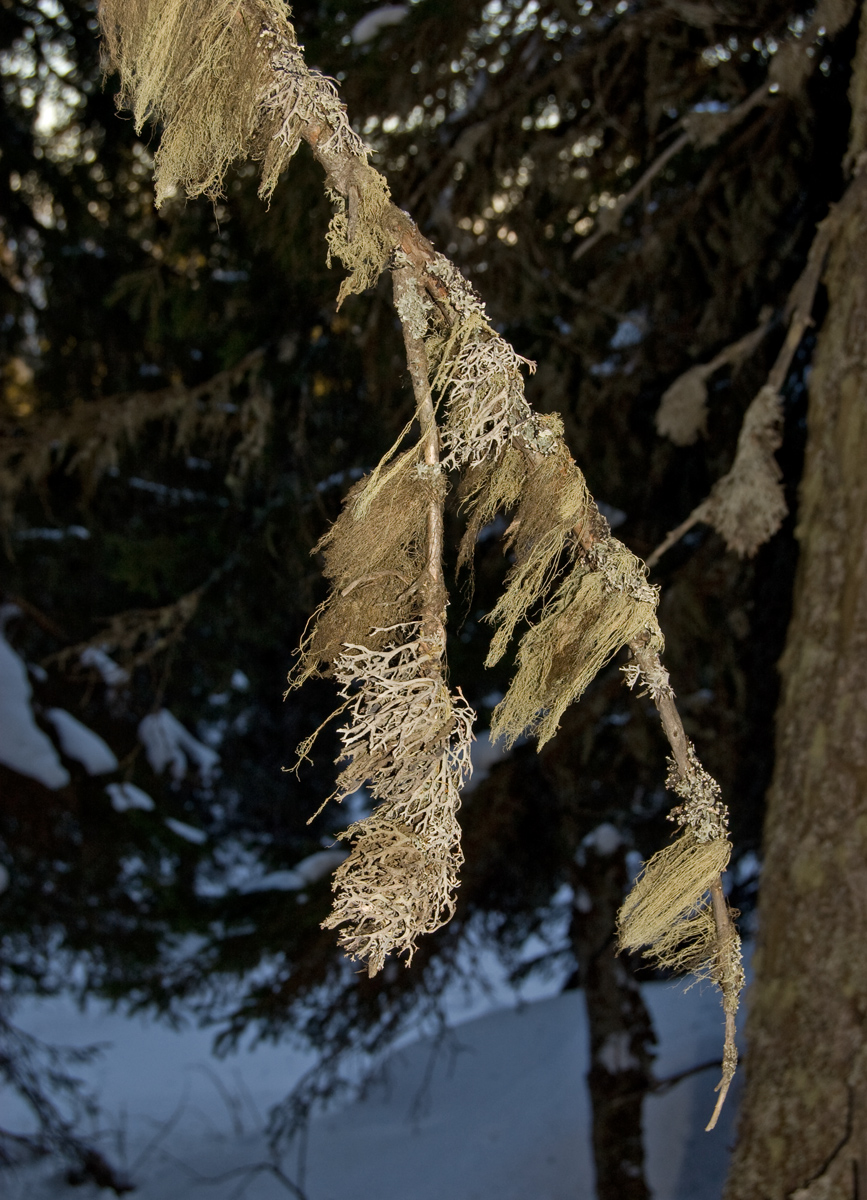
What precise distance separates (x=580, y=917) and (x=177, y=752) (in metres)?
2.77

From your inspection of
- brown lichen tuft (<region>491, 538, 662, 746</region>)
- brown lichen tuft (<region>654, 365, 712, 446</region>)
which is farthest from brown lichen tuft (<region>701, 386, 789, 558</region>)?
brown lichen tuft (<region>491, 538, 662, 746</region>)

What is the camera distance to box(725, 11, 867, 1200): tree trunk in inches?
81.7

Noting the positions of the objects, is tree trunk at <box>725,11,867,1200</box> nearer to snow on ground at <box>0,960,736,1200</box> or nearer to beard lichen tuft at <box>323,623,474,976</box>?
beard lichen tuft at <box>323,623,474,976</box>

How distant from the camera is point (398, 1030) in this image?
4562 mm

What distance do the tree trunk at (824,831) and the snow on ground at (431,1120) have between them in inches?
134

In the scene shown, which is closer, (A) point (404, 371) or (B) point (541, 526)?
(B) point (541, 526)

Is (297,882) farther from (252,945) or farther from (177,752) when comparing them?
(177,752)

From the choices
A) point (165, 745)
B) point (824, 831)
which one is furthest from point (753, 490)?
point (165, 745)

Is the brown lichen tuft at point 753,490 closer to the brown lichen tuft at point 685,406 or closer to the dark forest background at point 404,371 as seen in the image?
Answer: the brown lichen tuft at point 685,406

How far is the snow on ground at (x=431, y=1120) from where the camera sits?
558 cm

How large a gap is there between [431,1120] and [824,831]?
19.6 feet

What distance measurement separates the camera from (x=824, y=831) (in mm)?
2174

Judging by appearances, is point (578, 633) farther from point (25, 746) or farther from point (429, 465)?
point (25, 746)

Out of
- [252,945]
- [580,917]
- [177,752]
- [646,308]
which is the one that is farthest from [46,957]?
[646,308]
